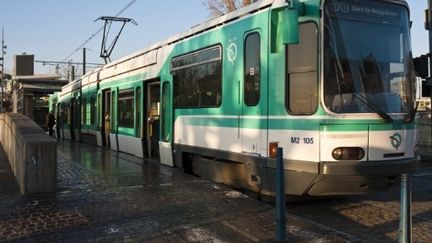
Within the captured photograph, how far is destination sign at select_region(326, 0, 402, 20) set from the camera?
7.62 m

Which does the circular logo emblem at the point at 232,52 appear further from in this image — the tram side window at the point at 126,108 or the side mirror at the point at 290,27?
the tram side window at the point at 126,108

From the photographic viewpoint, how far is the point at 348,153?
295 inches

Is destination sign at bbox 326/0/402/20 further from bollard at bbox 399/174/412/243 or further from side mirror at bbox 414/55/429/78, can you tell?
bollard at bbox 399/174/412/243

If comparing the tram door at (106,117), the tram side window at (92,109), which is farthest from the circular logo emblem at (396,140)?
the tram side window at (92,109)

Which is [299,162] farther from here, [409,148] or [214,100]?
[214,100]

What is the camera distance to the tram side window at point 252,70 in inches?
336

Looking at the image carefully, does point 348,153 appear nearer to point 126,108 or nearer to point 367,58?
point 367,58

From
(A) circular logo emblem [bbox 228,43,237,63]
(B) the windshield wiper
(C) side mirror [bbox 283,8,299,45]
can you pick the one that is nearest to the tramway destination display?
(C) side mirror [bbox 283,8,299,45]

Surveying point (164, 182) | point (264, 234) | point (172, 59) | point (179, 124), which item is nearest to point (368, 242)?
point (264, 234)

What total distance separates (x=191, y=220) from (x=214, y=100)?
10.1ft

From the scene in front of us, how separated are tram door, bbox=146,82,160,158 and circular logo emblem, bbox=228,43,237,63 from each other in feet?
18.4

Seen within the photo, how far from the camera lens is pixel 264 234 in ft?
22.4

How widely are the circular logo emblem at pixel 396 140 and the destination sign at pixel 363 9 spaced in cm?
175

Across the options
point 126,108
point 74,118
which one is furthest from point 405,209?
point 74,118
